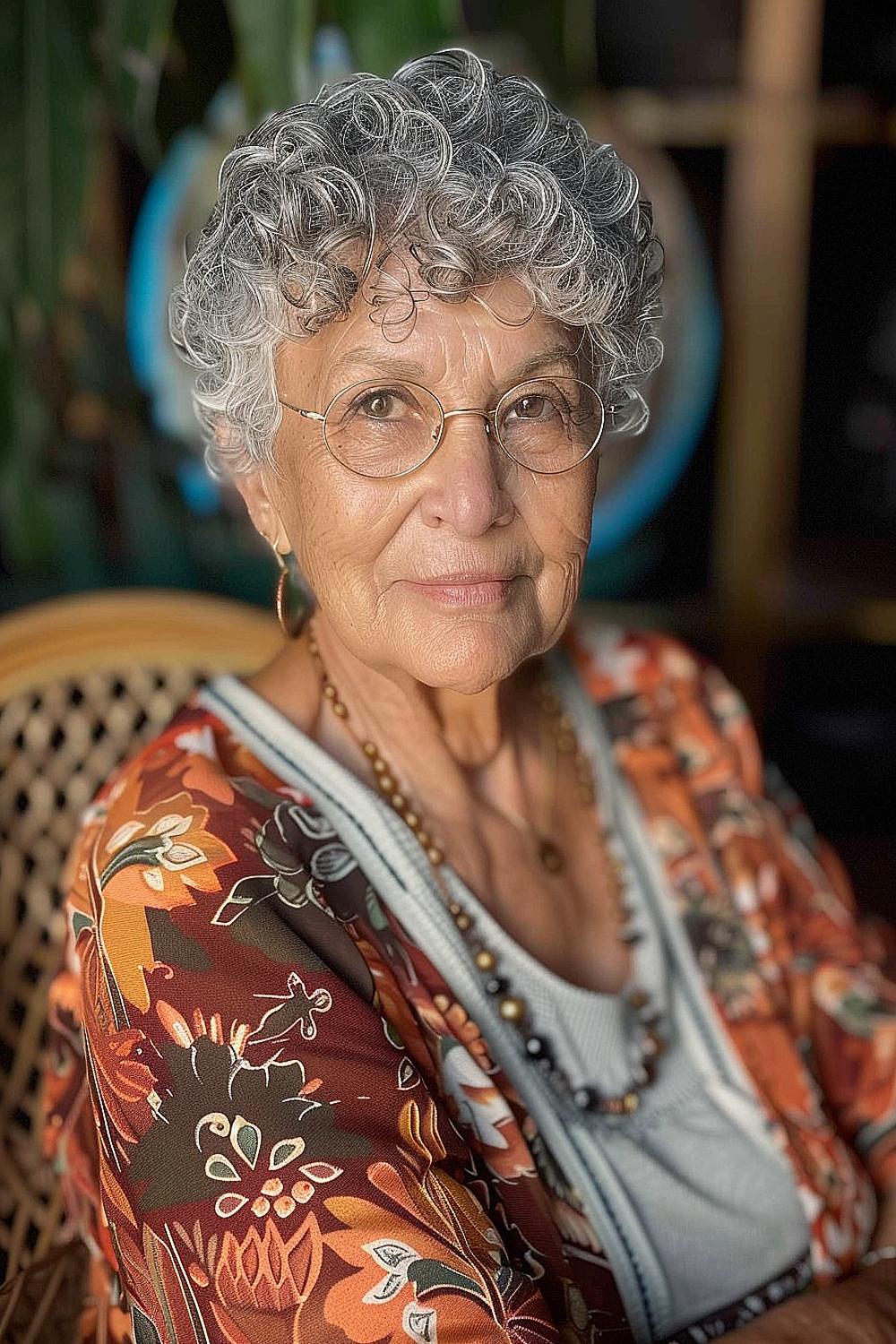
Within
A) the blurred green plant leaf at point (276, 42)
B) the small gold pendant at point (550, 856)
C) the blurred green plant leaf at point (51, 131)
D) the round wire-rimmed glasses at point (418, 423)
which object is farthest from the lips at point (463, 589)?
the blurred green plant leaf at point (51, 131)

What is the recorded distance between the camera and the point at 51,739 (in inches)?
63.7

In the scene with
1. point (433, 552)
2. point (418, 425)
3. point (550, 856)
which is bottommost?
point (550, 856)

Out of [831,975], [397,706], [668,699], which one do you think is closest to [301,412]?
[397,706]

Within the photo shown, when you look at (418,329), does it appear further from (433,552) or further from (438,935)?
(438,935)

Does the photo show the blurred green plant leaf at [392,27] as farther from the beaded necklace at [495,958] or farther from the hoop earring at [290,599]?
the beaded necklace at [495,958]

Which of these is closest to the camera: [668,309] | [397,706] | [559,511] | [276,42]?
[559,511]

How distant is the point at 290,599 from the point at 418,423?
0.33 m

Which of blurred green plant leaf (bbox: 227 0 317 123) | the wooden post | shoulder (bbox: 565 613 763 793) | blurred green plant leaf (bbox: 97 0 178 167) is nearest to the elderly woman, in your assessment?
shoulder (bbox: 565 613 763 793)

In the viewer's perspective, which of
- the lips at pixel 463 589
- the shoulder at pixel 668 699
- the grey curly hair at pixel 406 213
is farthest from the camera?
the shoulder at pixel 668 699

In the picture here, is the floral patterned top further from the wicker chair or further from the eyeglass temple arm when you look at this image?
the eyeglass temple arm

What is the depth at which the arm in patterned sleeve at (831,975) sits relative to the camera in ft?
4.90

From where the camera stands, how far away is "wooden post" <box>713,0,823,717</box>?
8.16 ft

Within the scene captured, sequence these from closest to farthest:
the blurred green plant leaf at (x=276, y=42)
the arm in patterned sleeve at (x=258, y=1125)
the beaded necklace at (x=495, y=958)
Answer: the arm in patterned sleeve at (x=258, y=1125) < the beaded necklace at (x=495, y=958) < the blurred green plant leaf at (x=276, y=42)

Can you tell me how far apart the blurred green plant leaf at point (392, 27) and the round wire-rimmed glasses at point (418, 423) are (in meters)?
1.05
